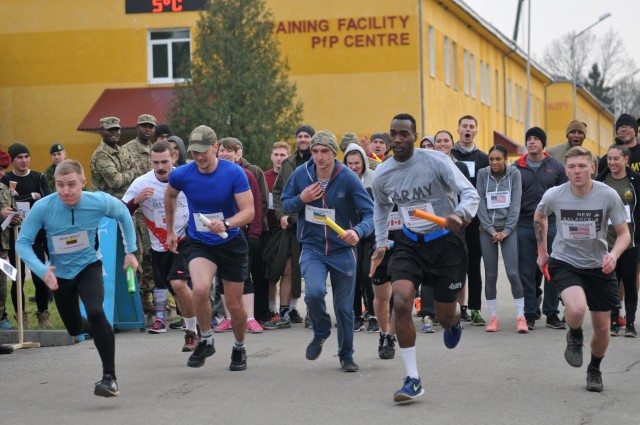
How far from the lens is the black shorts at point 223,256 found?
33.8 ft

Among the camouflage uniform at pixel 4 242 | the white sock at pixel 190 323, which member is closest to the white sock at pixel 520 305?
the white sock at pixel 190 323

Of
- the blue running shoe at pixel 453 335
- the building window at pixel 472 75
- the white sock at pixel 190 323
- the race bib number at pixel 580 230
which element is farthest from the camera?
the building window at pixel 472 75

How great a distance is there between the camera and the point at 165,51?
1668 inches

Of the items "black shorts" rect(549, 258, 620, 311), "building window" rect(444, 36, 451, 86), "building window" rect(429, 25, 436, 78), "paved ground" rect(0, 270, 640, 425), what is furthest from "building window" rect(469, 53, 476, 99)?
"black shorts" rect(549, 258, 620, 311)

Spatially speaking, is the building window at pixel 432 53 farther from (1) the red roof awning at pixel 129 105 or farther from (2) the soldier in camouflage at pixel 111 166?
(2) the soldier in camouflage at pixel 111 166

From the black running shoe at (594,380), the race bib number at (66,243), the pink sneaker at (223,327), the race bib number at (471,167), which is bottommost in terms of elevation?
the pink sneaker at (223,327)

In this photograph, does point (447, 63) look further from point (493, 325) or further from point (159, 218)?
point (159, 218)

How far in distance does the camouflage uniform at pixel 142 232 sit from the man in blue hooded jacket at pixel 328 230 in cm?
369

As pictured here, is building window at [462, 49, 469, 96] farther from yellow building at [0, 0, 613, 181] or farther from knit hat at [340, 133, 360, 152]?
knit hat at [340, 133, 360, 152]

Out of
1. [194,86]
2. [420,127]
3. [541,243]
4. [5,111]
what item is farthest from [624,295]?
[5,111]

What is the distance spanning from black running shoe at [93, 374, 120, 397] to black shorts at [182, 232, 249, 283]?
1795mm

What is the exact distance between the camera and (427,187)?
920cm

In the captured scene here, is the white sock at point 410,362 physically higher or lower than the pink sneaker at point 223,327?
higher

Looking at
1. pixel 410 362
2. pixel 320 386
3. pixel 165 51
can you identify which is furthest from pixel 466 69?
pixel 410 362
